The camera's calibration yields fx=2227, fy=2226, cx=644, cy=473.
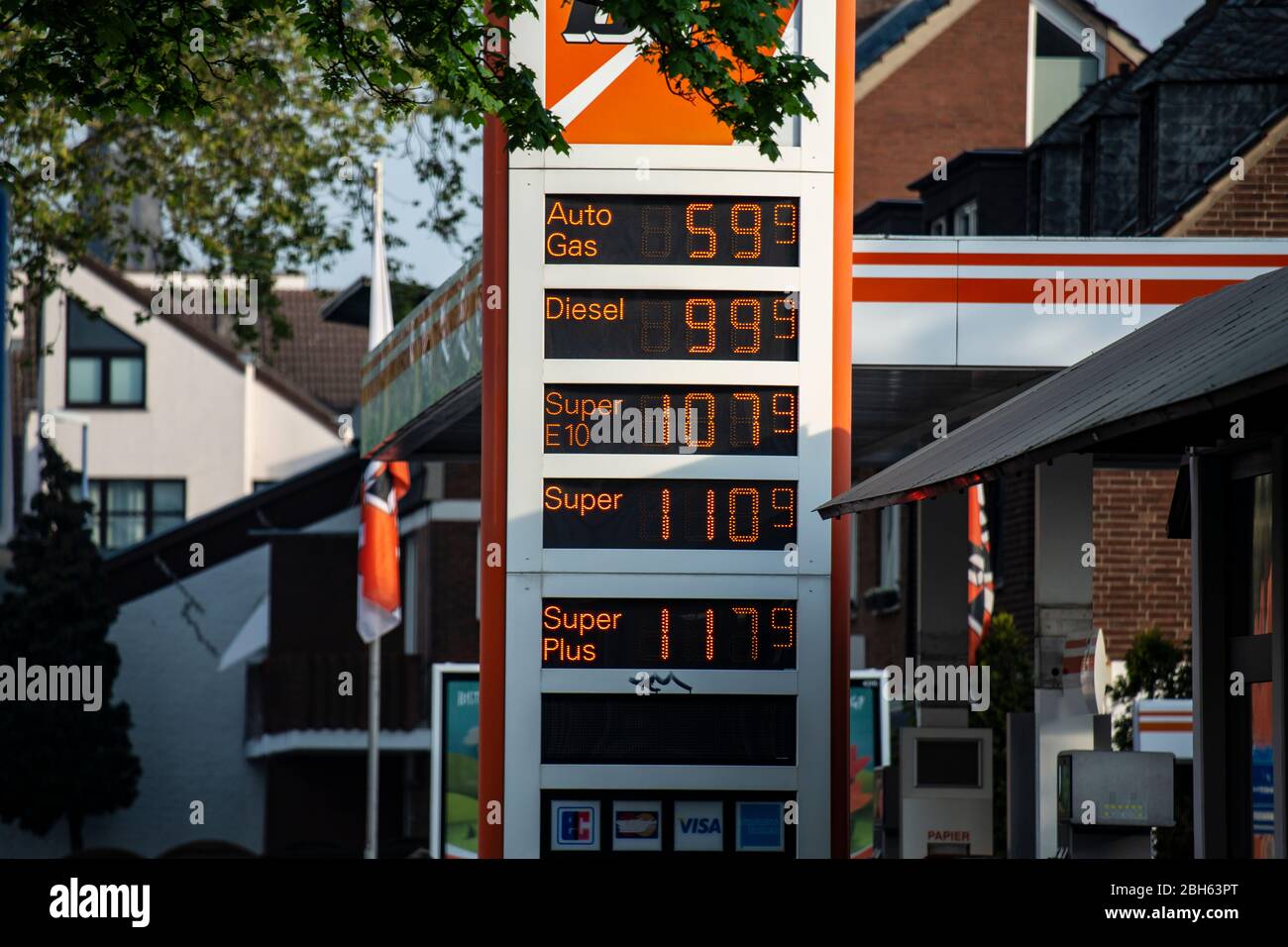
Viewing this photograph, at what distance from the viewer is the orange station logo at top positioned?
12.6 metres

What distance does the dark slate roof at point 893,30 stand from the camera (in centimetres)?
4125

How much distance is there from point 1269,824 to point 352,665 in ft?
98.2

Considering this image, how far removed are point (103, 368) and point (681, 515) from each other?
158ft

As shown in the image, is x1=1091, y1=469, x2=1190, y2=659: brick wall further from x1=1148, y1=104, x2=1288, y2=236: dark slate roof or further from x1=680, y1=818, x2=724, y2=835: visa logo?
x1=680, y1=818, x2=724, y2=835: visa logo

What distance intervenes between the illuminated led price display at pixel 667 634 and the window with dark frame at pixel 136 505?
1884 inches

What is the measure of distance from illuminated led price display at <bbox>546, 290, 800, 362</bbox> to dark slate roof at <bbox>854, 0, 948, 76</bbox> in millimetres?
28865

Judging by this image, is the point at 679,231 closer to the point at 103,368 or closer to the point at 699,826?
the point at 699,826

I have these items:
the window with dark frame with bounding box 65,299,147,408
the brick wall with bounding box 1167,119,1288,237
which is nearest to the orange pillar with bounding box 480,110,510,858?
the brick wall with bounding box 1167,119,1288,237

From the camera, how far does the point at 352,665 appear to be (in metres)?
40.0

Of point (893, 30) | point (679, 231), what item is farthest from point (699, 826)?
point (893, 30)

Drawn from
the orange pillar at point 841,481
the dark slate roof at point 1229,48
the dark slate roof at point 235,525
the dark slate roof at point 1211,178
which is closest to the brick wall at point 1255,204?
Result: the dark slate roof at point 1211,178

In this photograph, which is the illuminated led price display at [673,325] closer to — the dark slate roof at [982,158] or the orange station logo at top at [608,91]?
the orange station logo at top at [608,91]

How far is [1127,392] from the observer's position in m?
9.28
